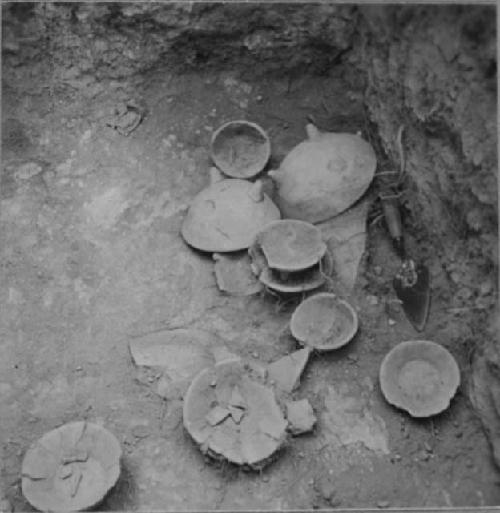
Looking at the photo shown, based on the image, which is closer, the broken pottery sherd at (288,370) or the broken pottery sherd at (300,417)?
the broken pottery sherd at (300,417)

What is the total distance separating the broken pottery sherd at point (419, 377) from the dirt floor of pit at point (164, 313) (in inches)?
3.4

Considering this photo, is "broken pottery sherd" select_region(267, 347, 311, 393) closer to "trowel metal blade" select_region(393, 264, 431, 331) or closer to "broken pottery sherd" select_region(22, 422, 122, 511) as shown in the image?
"trowel metal blade" select_region(393, 264, 431, 331)

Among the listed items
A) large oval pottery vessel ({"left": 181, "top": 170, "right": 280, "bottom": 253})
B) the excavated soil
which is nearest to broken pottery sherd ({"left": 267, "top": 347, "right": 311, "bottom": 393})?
the excavated soil

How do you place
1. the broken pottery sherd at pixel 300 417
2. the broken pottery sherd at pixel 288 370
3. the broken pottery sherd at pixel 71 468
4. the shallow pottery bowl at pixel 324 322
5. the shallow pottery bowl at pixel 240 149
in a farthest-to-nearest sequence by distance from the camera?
the shallow pottery bowl at pixel 240 149 → the shallow pottery bowl at pixel 324 322 → the broken pottery sherd at pixel 288 370 → the broken pottery sherd at pixel 300 417 → the broken pottery sherd at pixel 71 468

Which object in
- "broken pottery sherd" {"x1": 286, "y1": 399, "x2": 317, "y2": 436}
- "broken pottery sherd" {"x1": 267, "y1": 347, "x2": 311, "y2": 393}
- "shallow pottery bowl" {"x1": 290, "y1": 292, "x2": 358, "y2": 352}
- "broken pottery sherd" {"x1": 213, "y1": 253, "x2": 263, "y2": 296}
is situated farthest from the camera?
"broken pottery sherd" {"x1": 213, "y1": 253, "x2": 263, "y2": 296}

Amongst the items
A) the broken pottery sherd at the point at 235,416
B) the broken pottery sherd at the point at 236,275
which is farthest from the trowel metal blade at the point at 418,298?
the broken pottery sherd at the point at 235,416

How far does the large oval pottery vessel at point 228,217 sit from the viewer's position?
5.52 m

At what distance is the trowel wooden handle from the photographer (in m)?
5.46

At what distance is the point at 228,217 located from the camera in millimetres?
5570

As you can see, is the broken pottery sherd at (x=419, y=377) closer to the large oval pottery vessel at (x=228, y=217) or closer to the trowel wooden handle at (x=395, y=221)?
the trowel wooden handle at (x=395, y=221)

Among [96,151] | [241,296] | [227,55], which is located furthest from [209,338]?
[227,55]

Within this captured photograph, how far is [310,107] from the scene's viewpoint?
619 centimetres

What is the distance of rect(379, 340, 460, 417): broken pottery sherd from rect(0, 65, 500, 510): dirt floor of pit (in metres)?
0.09

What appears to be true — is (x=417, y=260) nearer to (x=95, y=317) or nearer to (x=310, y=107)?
(x=310, y=107)
